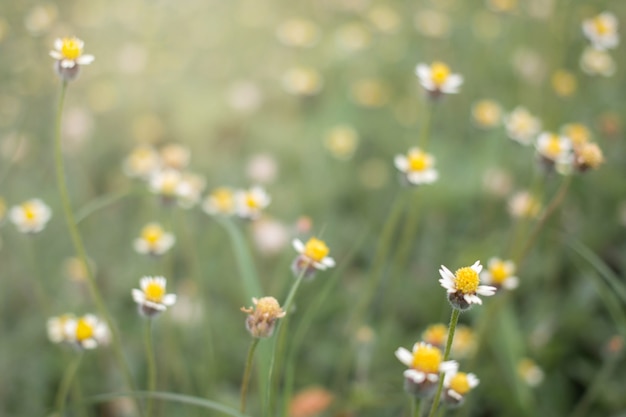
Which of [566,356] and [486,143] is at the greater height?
[486,143]

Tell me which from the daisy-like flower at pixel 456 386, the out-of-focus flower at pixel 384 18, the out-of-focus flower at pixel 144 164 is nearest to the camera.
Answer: the daisy-like flower at pixel 456 386

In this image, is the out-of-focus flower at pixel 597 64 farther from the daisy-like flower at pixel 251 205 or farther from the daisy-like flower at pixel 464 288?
the daisy-like flower at pixel 464 288

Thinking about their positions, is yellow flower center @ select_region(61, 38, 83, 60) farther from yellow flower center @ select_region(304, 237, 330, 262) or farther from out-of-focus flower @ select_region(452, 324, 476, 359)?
out-of-focus flower @ select_region(452, 324, 476, 359)

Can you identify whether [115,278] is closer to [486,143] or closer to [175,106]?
[175,106]

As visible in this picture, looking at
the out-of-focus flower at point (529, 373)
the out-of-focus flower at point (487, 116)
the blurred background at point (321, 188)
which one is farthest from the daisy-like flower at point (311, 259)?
the out-of-focus flower at point (487, 116)

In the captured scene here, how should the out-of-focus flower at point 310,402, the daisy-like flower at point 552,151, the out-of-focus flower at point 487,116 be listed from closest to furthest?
the daisy-like flower at point 552,151
the out-of-focus flower at point 310,402
the out-of-focus flower at point 487,116

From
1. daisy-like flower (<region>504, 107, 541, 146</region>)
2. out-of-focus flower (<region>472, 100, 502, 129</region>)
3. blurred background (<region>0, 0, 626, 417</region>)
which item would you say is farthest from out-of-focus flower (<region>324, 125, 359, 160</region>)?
daisy-like flower (<region>504, 107, 541, 146</region>)

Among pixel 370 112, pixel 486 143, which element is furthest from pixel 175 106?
pixel 486 143
